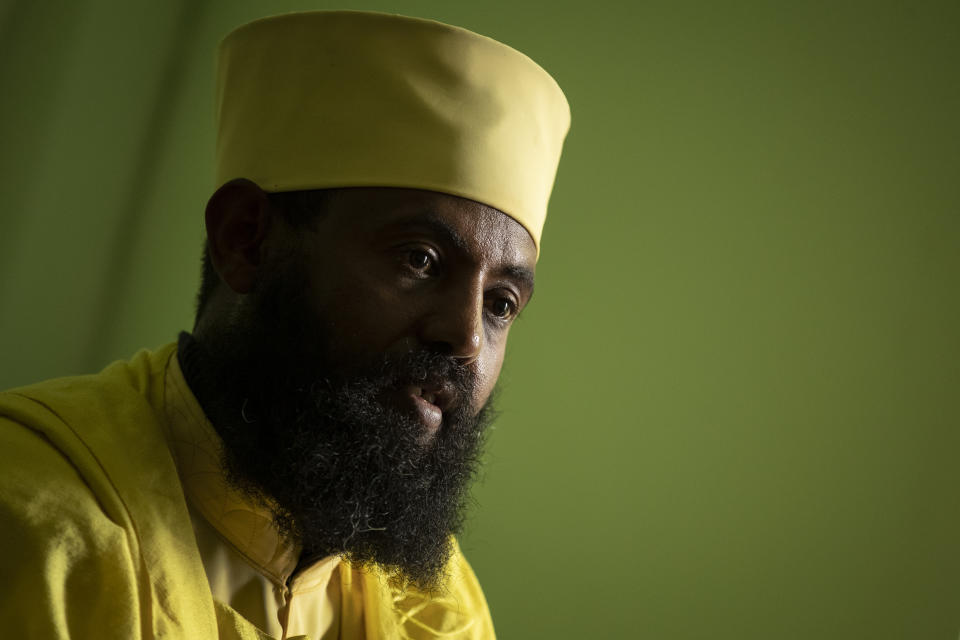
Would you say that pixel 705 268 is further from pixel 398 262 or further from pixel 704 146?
pixel 398 262

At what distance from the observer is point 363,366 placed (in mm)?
1090

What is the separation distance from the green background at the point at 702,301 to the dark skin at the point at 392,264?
69 centimetres

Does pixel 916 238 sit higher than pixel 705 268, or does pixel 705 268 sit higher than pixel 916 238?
pixel 916 238

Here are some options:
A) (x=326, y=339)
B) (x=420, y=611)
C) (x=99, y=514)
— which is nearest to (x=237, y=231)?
(x=326, y=339)

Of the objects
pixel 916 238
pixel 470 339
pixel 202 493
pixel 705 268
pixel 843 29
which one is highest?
pixel 843 29

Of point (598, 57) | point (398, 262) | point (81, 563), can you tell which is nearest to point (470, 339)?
point (398, 262)

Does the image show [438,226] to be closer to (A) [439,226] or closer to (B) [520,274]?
(A) [439,226]

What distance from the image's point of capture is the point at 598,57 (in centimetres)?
193

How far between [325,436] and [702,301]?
978 mm

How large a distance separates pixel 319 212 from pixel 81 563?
526 mm

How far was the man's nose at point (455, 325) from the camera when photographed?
3.59 feet

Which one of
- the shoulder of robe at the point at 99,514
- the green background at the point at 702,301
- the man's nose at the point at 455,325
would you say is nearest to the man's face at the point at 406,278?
the man's nose at the point at 455,325

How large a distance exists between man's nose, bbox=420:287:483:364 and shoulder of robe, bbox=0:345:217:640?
37 centimetres

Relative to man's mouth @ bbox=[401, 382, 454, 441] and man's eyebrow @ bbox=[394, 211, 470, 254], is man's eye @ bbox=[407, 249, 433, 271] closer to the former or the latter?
man's eyebrow @ bbox=[394, 211, 470, 254]
